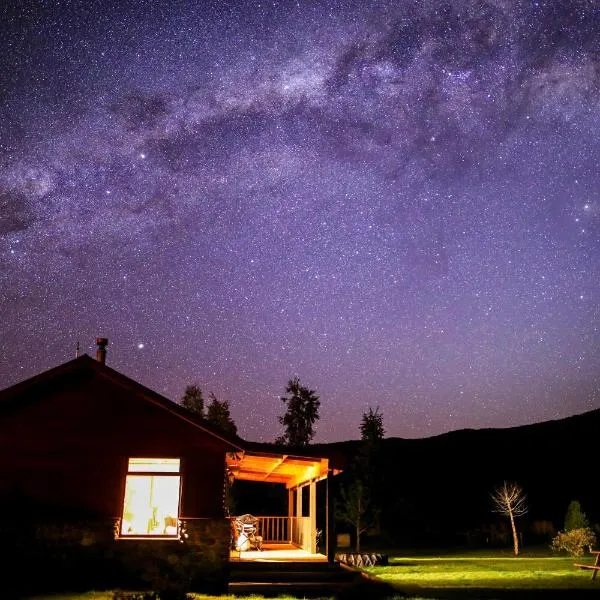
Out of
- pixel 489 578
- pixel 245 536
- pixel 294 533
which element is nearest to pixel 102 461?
pixel 245 536

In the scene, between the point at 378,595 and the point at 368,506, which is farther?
the point at 368,506

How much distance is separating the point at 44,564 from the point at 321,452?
574 centimetres

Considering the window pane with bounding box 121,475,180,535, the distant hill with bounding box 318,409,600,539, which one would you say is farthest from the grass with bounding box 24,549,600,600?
the distant hill with bounding box 318,409,600,539

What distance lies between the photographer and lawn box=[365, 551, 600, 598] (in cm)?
1338

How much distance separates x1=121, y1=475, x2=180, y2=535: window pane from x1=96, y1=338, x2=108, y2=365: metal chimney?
3.79 metres

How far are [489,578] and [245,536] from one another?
6780 mm

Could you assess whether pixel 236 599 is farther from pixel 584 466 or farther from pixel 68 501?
pixel 584 466

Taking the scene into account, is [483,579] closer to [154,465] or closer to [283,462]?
[283,462]

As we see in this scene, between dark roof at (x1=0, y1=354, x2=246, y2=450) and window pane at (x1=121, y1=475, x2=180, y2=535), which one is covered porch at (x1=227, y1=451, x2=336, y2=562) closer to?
dark roof at (x1=0, y1=354, x2=246, y2=450)

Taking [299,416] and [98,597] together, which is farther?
[299,416]

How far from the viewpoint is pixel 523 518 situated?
38.9m

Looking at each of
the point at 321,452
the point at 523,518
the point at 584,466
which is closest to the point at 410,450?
the point at 584,466

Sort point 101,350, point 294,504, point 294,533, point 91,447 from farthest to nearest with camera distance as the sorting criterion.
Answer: point 294,504
point 294,533
point 101,350
point 91,447

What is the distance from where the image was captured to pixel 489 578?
54.0ft
